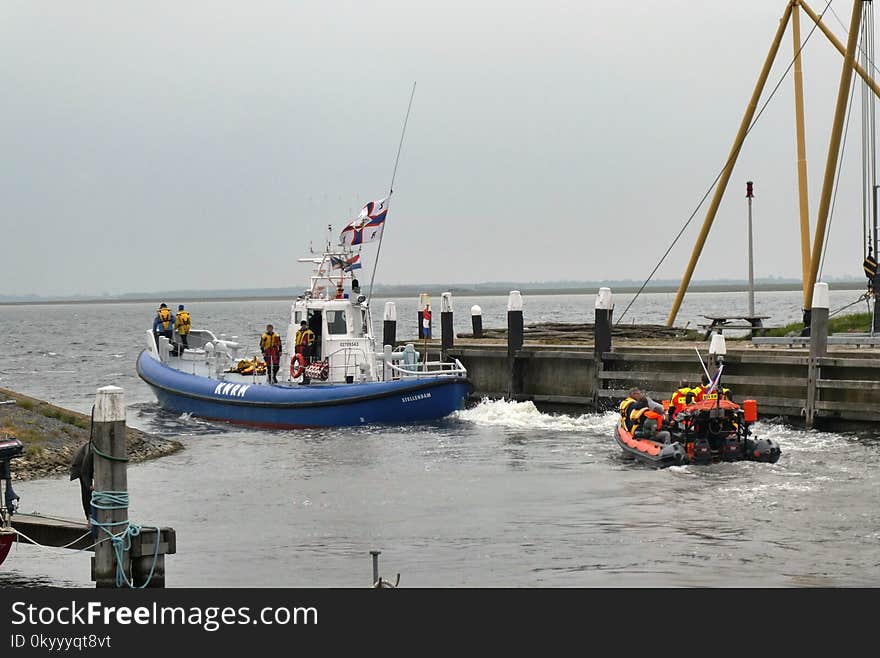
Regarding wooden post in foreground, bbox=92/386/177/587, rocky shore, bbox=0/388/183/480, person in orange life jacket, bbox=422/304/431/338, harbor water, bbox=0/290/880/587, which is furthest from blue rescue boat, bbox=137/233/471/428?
wooden post in foreground, bbox=92/386/177/587

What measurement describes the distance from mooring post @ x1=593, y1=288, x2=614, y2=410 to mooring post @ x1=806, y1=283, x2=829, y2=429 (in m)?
4.99

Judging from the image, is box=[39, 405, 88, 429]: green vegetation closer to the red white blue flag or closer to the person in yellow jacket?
the red white blue flag

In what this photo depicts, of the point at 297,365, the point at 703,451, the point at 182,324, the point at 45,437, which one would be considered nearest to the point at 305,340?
the point at 297,365

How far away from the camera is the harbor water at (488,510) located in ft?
40.4

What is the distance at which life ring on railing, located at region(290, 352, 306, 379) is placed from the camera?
86.0 feet

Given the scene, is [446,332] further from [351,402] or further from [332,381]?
[351,402]

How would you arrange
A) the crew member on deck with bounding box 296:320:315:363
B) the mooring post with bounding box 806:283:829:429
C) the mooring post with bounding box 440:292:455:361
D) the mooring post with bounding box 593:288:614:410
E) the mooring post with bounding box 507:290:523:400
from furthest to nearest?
the mooring post with bounding box 440:292:455:361 → the mooring post with bounding box 507:290:523:400 → the crew member on deck with bounding box 296:320:315:363 → the mooring post with bounding box 593:288:614:410 → the mooring post with bounding box 806:283:829:429

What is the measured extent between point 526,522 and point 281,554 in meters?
3.29

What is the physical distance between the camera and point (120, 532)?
1007cm

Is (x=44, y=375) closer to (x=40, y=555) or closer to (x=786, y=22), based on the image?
(x=786, y=22)

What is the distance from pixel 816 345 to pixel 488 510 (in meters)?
8.67

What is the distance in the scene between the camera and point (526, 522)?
589 inches

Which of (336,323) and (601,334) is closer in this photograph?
(601,334)
